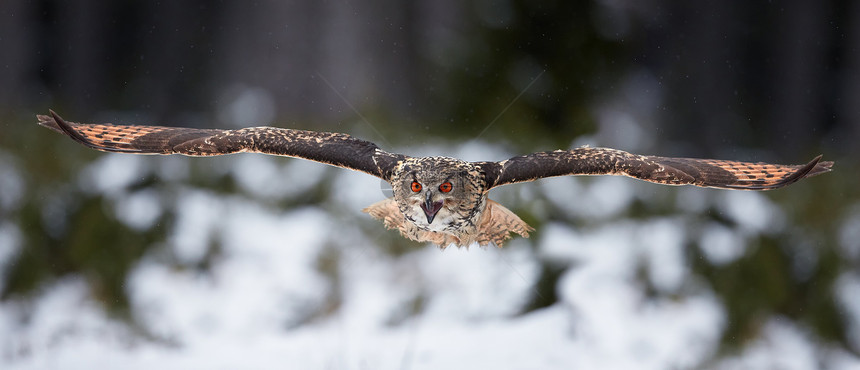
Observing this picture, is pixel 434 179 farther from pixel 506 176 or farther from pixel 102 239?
pixel 102 239

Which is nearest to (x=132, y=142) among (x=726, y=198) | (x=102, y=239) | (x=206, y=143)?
(x=206, y=143)

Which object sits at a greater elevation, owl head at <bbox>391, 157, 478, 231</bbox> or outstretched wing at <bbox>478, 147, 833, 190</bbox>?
→ outstretched wing at <bbox>478, 147, 833, 190</bbox>

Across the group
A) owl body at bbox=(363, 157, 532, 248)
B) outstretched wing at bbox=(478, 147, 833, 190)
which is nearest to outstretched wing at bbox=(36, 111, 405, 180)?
owl body at bbox=(363, 157, 532, 248)

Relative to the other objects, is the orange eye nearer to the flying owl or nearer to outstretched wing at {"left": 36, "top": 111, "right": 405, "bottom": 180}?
the flying owl

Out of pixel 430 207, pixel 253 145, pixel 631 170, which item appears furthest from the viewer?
pixel 253 145

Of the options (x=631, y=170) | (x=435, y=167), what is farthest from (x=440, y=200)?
(x=631, y=170)

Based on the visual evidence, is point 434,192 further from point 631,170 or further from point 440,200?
point 631,170

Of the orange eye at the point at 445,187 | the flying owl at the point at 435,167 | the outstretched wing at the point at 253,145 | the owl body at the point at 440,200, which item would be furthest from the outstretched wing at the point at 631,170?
the outstretched wing at the point at 253,145
